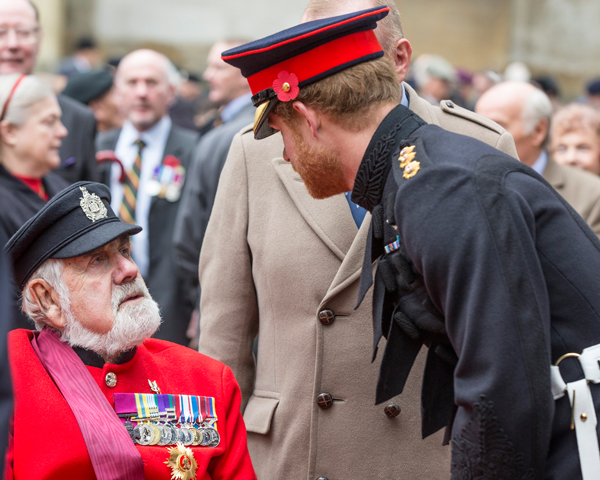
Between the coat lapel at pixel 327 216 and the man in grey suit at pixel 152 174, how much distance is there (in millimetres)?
3369

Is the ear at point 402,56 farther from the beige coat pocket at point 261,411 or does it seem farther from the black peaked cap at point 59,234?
the beige coat pocket at point 261,411

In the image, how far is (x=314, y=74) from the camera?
218 cm

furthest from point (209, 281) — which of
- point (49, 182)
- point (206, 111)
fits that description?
point (206, 111)

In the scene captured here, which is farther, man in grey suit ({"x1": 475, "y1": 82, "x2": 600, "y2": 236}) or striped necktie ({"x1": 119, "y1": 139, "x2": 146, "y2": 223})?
striped necktie ({"x1": 119, "y1": 139, "x2": 146, "y2": 223})

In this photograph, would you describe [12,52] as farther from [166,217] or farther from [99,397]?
[99,397]

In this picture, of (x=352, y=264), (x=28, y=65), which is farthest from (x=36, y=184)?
(x=352, y=264)

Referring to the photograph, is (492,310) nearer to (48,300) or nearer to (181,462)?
(181,462)

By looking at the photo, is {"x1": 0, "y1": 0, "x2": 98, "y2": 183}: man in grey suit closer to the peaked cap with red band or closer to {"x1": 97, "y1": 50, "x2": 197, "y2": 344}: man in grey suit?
{"x1": 97, "y1": 50, "x2": 197, "y2": 344}: man in grey suit

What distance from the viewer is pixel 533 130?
509 centimetres

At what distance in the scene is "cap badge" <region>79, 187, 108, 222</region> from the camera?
2.74 m

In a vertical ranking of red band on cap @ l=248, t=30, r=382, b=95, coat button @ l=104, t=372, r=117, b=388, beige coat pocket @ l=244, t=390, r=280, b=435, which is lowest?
beige coat pocket @ l=244, t=390, r=280, b=435

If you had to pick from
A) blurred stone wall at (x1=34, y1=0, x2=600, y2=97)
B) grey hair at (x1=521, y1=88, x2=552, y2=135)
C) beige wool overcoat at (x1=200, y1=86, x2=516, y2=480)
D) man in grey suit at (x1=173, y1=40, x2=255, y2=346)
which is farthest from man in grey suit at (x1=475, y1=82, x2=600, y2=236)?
blurred stone wall at (x1=34, y1=0, x2=600, y2=97)

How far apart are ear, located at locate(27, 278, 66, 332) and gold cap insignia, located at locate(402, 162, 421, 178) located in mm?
1344

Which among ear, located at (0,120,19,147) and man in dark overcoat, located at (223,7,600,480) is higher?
ear, located at (0,120,19,147)
